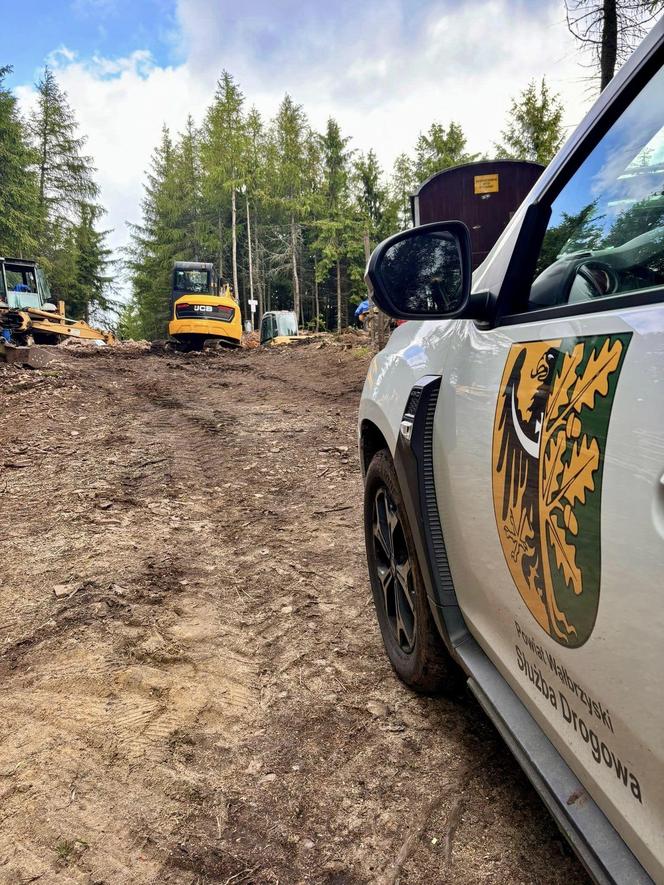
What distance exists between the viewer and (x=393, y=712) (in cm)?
233

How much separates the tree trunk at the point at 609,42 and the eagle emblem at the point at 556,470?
10133 mm

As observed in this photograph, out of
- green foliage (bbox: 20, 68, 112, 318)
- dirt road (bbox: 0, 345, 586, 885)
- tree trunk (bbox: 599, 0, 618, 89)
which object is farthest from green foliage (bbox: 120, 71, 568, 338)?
dirt road (bbox: 0, 345, 586, 885)

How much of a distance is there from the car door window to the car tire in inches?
38.3

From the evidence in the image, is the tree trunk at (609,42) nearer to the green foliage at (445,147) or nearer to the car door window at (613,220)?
the car door window at (613,220)

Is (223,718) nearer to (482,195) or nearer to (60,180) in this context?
(482,195)

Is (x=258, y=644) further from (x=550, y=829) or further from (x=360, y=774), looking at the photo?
(x=550, y=829)

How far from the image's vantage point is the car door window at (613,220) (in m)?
1.20

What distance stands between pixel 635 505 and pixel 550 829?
1.27 m

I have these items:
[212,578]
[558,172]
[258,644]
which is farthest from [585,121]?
[212,578]

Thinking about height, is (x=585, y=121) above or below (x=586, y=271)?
above

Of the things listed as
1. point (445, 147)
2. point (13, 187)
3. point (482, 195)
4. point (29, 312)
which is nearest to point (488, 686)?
point (482, 195)

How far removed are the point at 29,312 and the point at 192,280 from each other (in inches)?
266

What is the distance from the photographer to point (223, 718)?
7.71ft

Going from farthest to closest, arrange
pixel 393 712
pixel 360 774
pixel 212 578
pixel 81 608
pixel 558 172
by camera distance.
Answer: pixel 212 578
pixel 81 608
pixel 393 712
pixel 360 774
pixel 558 172
